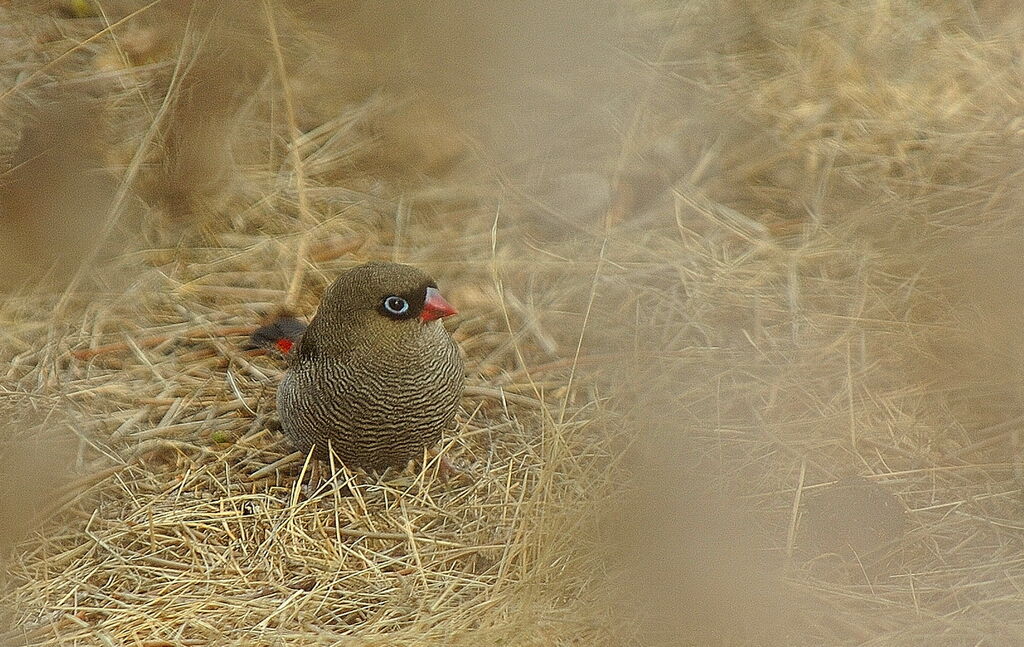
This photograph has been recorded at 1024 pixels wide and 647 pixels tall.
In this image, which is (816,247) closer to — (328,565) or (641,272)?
(641,272)

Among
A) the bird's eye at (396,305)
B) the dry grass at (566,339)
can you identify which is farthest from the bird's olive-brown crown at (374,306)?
the dry grass at (566,339)

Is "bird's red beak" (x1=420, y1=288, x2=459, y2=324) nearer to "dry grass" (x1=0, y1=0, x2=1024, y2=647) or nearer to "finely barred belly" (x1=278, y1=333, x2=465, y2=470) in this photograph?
"finely barred belly" (x1=278, y1=333, x2=465, y2=470)

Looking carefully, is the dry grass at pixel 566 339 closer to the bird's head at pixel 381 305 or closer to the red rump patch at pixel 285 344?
the red rump patch at pixel 285 344

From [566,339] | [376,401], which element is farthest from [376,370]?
[566,339]

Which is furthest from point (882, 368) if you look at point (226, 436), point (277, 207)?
point (277, 207)

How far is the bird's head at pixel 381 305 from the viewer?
285 cm

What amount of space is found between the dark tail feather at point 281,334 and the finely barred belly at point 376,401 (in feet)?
0.97

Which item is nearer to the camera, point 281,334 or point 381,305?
point 381,305

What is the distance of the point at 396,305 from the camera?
2.86m

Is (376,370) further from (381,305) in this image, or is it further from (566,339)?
(566,339)

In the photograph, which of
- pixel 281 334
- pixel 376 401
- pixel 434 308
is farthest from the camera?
pixel 281 334

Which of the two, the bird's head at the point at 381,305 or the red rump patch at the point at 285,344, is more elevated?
the bird's head at the point at 381,305

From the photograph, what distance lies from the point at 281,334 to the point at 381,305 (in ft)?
2.09

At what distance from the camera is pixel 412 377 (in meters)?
2.93
